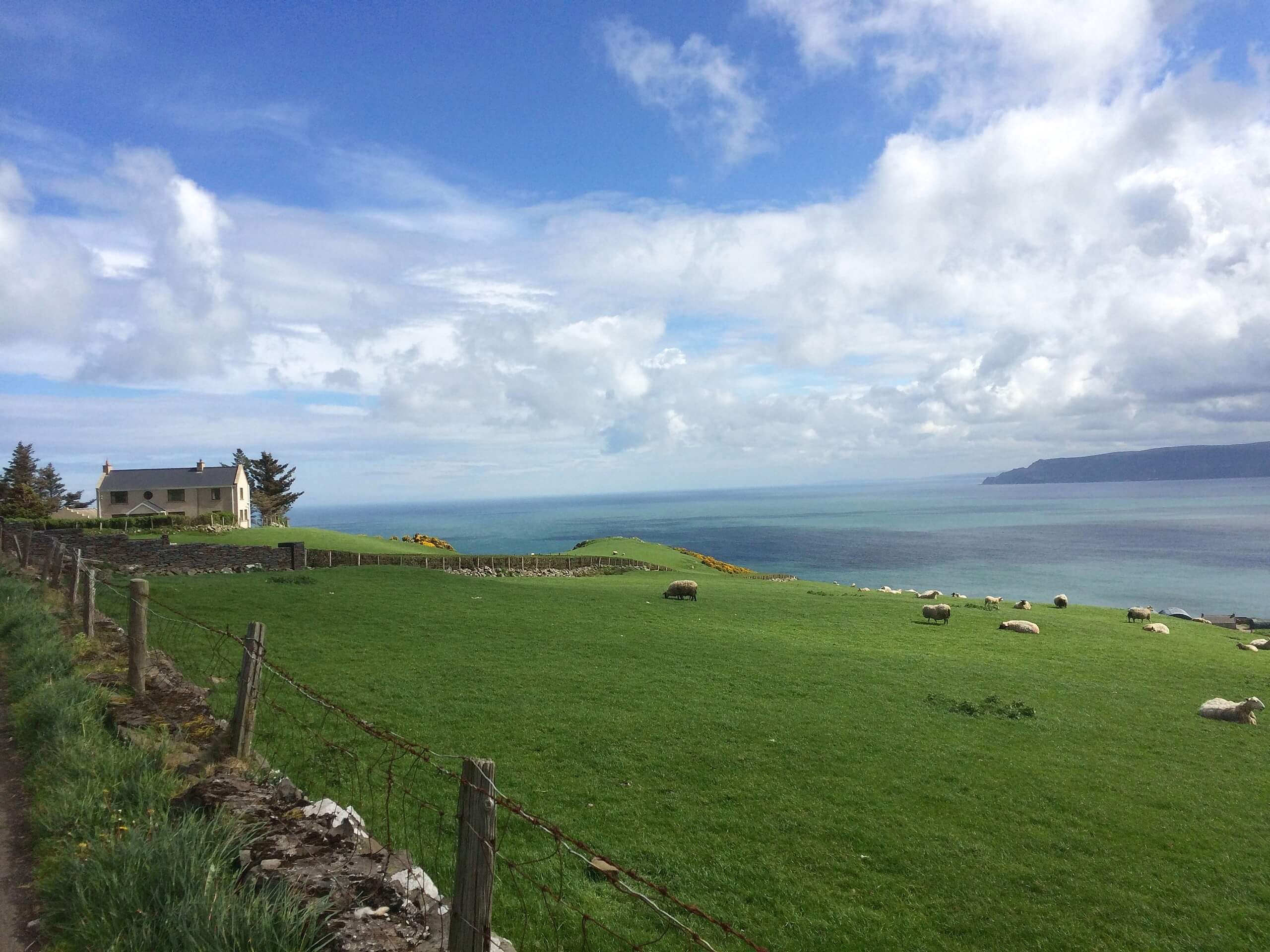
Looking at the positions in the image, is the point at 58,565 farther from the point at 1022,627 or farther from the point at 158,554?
the point at 1022,627

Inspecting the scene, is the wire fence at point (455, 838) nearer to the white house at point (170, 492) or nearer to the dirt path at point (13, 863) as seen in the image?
the dirt path at point (13, 863)

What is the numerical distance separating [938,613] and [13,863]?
28098 millimetres

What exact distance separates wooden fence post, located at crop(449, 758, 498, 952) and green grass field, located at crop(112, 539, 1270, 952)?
2824mm

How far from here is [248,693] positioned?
7.57 metres

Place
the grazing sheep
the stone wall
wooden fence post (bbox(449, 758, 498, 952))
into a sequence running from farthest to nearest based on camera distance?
the stone wall
the grazing sheep
wooden fence post (bbox(449, 758, 498, 952))

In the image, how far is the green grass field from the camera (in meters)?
7.45

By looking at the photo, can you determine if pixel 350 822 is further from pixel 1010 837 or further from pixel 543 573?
pixel 543 573

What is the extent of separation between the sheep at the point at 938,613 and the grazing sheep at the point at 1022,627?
194 centimetres

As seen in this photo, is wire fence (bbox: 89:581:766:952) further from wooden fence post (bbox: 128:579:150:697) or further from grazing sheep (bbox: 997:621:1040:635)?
grazing sheep (bbox: 997:621:1040:635)

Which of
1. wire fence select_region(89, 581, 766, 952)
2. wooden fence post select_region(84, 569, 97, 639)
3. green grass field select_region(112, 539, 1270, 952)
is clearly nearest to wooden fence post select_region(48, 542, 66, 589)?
green grass field select_region(112, 539, 1270, 952)

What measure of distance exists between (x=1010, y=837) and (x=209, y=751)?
10360 millimetres

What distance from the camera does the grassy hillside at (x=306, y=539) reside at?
44281 mm

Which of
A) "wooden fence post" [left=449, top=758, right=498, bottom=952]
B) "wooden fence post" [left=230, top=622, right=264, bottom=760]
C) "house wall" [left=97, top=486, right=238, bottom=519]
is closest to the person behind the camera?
"wooden fence post" [left=449, top=758, right=498, bottom=952]

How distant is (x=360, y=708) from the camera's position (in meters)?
12.2
